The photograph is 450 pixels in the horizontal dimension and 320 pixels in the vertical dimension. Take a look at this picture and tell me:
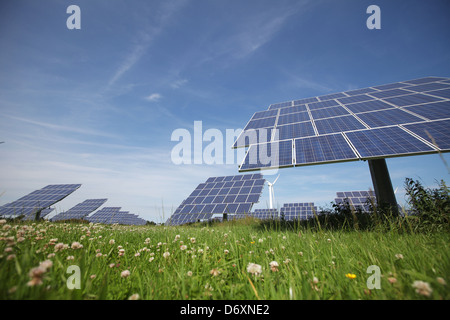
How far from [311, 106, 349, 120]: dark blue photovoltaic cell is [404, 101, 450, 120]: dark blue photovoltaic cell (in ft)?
8.93

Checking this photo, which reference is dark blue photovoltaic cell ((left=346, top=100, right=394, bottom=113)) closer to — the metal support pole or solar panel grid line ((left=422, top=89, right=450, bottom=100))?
solar panel grid line ((left=422, top=89, right=450, bottom=100))

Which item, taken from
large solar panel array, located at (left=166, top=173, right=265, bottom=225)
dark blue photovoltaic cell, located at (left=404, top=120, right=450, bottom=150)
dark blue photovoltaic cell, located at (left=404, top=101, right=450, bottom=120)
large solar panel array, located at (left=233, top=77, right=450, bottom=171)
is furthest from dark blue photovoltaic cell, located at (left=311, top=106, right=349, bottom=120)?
large solar panel array, located at (left=166, top=173, right=265, bottom=225)

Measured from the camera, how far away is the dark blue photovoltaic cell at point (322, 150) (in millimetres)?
6293

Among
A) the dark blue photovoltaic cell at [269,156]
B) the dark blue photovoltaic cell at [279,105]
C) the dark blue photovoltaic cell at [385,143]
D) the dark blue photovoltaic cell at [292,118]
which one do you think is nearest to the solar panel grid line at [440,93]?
the dark blue photovoltaic cell at [385,143]

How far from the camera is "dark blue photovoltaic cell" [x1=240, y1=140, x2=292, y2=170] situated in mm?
6754

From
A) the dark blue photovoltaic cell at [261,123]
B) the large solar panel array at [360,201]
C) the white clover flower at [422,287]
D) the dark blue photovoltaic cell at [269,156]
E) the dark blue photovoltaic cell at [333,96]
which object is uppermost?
the dark blue photovoltaic cell at [333,96]

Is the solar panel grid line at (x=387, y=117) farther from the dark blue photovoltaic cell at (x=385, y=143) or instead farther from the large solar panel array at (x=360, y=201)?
the large solar panel array at (x=360, y=201)

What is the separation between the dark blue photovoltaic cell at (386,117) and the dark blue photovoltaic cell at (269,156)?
3.84m

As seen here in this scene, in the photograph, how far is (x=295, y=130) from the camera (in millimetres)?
9430
